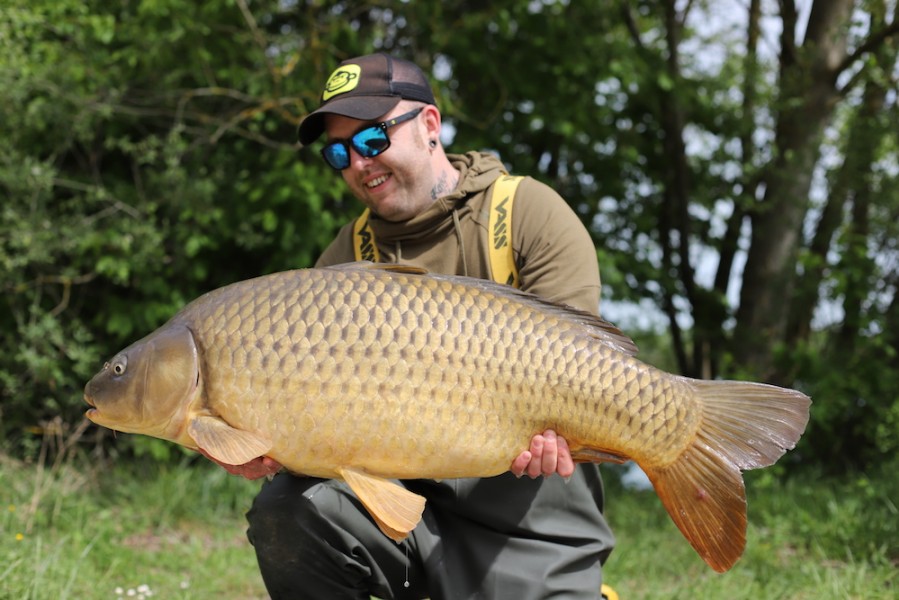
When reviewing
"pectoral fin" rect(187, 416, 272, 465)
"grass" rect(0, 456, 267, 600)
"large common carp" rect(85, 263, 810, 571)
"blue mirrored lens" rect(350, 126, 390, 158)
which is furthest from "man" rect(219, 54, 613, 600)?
"grass" rect(0, 456, 267, 600)

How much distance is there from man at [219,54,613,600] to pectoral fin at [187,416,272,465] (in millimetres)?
391

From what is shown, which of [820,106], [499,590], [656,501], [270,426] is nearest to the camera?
[270,426]

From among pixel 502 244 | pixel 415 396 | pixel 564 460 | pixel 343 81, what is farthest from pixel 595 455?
pixel 343 81

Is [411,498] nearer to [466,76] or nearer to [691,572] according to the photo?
[691,572]

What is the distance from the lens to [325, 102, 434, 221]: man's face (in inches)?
85.1

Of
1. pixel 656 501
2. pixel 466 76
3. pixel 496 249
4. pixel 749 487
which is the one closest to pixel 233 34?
pixel 466 76

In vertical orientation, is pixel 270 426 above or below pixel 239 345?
below

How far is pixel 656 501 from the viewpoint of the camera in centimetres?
399

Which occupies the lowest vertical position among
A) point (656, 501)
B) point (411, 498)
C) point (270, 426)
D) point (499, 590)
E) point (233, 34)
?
point (656, 501)

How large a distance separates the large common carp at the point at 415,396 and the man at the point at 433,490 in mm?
285

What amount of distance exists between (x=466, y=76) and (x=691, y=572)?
240 cm

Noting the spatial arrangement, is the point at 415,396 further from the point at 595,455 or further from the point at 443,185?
the point at 443,185

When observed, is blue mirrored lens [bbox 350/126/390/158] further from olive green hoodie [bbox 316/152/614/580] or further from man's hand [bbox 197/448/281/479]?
man's hand [bbox 197/448/281/479]

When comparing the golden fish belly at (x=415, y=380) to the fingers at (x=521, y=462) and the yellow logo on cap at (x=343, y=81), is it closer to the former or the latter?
the fingers at (x=521, y=462)
